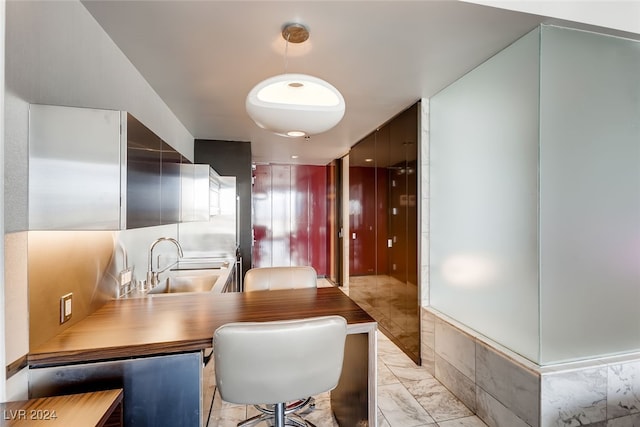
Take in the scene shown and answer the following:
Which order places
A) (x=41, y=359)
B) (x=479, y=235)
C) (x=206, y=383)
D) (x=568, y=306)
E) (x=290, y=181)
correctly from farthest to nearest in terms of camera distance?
(x=290, y=181)
(x=479, y=235)
(x=568, y=306)
(x=206, y=383)
(x=41, y=359)

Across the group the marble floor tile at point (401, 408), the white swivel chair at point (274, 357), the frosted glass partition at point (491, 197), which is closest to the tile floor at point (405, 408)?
the marble floor tile at point (401, 408)

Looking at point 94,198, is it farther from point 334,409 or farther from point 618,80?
point 618,80

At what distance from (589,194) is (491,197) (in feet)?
1.74

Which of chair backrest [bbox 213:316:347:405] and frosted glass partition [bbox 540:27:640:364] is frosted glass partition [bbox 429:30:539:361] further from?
chair backrest [bbox 213:316:347:405]

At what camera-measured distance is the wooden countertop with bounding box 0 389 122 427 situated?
3.11 feet

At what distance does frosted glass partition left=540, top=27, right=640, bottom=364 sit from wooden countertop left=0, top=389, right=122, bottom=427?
2193 millimetres

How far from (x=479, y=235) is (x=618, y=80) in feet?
4.23

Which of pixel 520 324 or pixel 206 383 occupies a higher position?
pixel 520 324

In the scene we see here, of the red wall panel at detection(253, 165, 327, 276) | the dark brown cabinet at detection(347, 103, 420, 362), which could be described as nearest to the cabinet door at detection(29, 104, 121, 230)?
the dark brown cabinet at detection(347, 103, 420, 362)

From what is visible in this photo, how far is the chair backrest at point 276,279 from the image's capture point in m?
2.30

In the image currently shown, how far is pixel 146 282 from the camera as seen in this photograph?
2.36m

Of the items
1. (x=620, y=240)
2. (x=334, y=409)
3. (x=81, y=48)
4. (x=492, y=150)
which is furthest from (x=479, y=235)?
(x=81, y=48)

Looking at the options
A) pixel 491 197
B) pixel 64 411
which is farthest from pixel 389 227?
pixel 64 411

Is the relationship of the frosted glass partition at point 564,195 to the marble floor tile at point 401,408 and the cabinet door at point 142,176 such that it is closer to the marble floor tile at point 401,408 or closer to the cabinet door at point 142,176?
the marble floor tile at point 401,408
